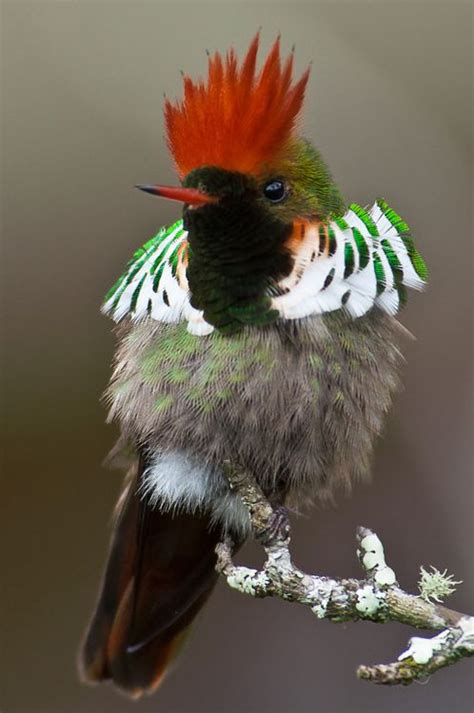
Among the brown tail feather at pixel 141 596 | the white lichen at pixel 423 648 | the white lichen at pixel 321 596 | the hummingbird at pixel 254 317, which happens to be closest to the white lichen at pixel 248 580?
the white lichen at pixel 321 596

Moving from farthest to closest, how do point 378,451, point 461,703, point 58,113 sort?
point 58,113
point 378,451
point 461,703

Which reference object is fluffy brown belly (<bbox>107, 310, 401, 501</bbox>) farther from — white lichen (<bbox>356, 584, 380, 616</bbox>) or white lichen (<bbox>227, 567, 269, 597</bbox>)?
white lichen (<bbox>356, 584, 380, 616</bbox>)

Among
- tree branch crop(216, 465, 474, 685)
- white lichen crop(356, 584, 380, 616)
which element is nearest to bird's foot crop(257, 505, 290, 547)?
tree branch crop(216, 465, 474, 685)

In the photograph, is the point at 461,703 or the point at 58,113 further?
the point at 58,113

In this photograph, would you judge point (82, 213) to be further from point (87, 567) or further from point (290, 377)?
point (290, 377)

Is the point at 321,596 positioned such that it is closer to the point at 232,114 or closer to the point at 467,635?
the point at 467,635

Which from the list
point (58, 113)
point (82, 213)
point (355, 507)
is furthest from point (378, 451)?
point (58, 113)
